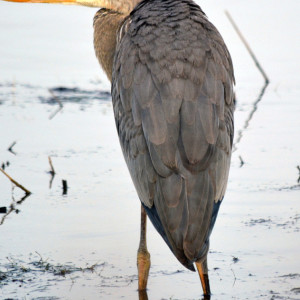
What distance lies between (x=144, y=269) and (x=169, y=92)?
1.14 metres

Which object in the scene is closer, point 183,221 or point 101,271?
point 183,221

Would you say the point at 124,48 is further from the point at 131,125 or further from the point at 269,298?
the point at 269,298

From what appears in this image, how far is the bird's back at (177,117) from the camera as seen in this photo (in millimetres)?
5059

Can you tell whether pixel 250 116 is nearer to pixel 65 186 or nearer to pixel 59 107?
pixel 59 107

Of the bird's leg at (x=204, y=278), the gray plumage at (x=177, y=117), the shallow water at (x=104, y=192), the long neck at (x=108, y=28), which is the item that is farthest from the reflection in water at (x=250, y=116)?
the bird's leg at (x=204, y=278)

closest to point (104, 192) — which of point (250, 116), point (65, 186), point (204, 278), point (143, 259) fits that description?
A: point (65, 186)

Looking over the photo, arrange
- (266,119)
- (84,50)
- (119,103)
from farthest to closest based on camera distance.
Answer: (84,50) → (266,119) → (119,103)

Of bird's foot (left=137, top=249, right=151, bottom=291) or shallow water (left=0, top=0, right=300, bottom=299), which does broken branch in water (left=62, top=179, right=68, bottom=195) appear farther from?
bird's foot (left=137, top=249, right=151, bottom=291)

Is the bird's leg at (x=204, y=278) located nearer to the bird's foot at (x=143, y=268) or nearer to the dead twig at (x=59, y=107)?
the bird's foot at (x=143, y=268)

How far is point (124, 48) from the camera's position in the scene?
5.90m

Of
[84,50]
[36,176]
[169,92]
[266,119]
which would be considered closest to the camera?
[169,92]

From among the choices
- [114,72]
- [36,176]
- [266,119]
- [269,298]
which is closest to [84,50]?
→ [266,119]

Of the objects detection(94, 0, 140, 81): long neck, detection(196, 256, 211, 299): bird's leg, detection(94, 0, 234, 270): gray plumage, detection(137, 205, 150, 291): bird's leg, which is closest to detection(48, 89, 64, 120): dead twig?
detection(94, 0, 140, 81): long neck

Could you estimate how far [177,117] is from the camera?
208 inches
